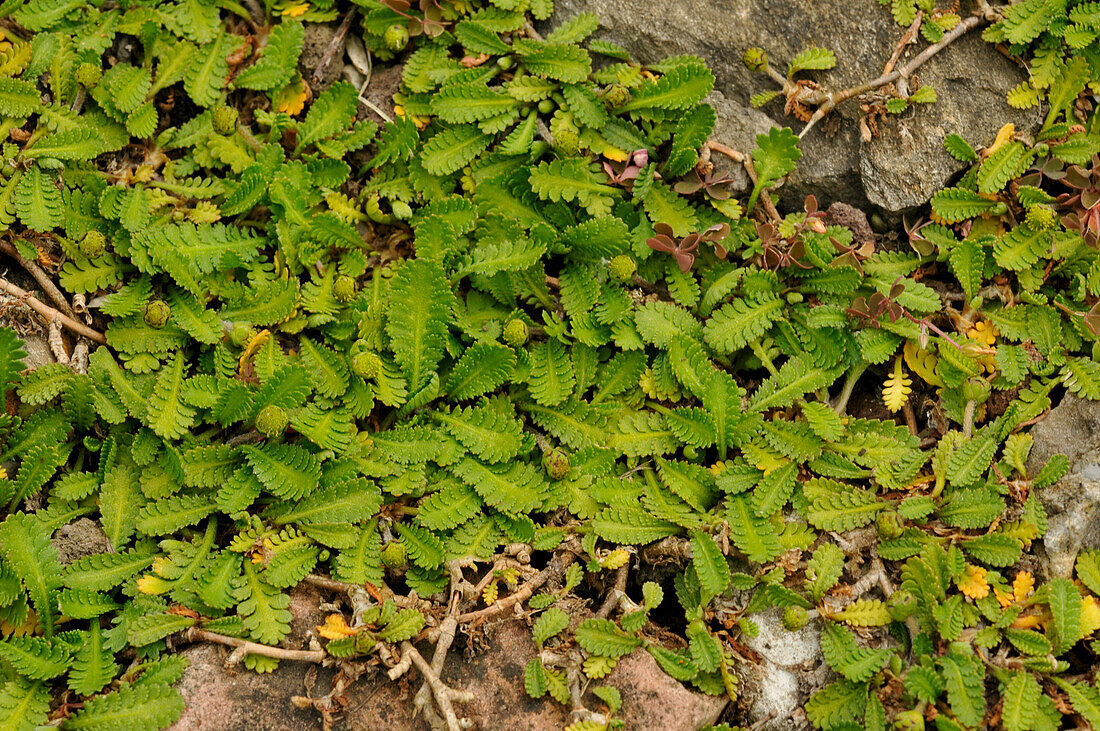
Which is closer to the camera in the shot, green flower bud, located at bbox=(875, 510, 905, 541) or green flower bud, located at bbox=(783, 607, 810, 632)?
green flower bud, located at bbox=(783, 607, 810, 632)

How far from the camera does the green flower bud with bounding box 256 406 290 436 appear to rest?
353 centimetres

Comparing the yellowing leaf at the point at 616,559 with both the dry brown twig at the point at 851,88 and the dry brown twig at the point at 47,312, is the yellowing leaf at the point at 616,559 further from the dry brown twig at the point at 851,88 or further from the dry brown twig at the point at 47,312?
the dry brown twig at the point at 47,312

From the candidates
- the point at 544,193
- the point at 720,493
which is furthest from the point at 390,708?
the point at 544,193

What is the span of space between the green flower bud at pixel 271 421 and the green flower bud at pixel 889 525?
255 centimetres

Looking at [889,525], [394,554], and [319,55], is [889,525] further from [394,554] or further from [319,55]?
[319,55]

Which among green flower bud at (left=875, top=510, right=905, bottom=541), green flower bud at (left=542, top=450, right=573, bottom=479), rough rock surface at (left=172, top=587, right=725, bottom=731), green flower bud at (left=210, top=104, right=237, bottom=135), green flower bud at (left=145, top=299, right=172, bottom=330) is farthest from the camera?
green flower bud at (left=210, top=104, right=237, bottom=135)

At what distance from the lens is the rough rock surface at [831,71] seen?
14.0 feet

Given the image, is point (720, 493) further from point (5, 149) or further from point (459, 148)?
point (5, 149)

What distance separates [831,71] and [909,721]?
3.04m

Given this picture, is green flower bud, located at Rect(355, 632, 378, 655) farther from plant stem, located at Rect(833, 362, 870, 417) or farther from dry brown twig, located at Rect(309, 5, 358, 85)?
dry brown twig, located at Rect(309, 5, 358, 85)

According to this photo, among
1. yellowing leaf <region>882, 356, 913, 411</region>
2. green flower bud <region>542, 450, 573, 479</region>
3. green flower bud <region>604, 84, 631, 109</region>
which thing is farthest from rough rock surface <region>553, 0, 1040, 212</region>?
green flower bud <region>542, 450, 573, 479</region>

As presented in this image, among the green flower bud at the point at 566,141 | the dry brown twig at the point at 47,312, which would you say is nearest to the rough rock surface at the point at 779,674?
the green flower bud at the point at 566,141

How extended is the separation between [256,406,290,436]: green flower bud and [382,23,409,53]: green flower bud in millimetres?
1989

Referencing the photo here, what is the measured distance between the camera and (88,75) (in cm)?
404
